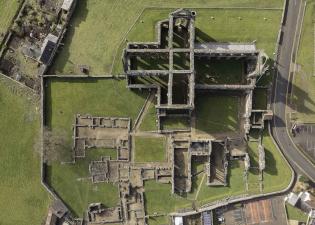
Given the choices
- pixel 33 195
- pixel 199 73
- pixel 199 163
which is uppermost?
pixel 199 73

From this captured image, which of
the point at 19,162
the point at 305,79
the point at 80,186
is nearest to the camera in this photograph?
the point at 19,162

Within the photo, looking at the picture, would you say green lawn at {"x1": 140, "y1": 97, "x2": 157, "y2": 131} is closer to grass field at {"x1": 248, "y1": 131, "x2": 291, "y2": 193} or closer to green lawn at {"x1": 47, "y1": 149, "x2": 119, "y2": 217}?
green lawn at {"x1": 47, "y1": 149, "x2": 119, "y2": 217}

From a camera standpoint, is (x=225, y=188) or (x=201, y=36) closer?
(x=225, y=188)

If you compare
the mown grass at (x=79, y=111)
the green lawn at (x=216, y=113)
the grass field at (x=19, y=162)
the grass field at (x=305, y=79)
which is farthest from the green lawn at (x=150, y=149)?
the grass field at (x=305, y=79)

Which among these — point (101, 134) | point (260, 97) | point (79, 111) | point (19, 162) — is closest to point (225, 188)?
point (260, 97)

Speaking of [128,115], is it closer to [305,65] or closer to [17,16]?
[17,16]

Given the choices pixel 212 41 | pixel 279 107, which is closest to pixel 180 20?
pixel 212 41

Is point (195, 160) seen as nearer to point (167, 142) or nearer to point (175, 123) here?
point (167, 142)

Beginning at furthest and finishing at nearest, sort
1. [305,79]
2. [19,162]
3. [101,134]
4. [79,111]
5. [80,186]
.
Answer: [305,79], [101,134], [79,111], [80,186], [19,162]
